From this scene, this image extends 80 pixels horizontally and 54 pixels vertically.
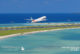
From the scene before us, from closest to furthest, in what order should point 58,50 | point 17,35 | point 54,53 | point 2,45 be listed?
point 54,53 < point 58,50 < point 2,45 < point 17,35

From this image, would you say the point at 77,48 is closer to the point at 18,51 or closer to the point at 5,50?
the point at 18,51

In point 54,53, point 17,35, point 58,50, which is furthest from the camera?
point 17,35

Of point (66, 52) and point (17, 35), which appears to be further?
point (17, 35)

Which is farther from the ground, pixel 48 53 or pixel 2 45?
pixel 2 45

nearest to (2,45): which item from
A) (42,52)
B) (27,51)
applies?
(27,51)

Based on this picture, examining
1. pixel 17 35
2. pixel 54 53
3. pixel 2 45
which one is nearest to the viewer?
pixel 54 53

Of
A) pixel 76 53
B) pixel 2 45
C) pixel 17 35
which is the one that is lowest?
pixel 76 53

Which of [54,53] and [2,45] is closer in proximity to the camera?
[54,53]

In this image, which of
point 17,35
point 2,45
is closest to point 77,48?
point 2,45

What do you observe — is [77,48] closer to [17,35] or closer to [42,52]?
[42,52]
